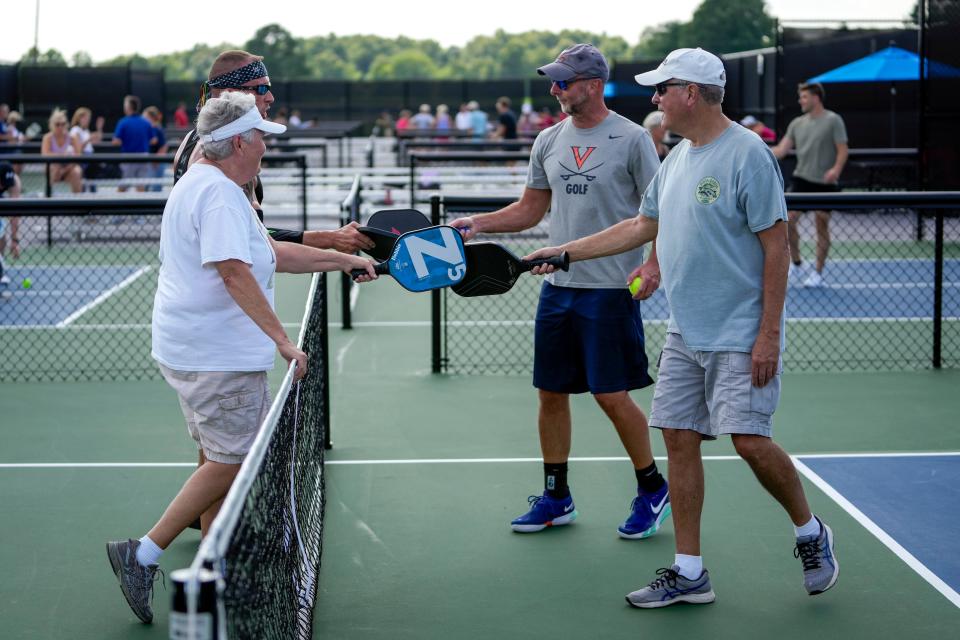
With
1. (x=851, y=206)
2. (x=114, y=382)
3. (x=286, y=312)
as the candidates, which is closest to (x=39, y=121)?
(x=286, y=312)

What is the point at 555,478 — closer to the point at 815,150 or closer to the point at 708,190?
the point at 708,190

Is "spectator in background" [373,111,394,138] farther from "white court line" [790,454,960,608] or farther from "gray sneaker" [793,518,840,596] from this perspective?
"gray sneaker" [793,518,840,596]

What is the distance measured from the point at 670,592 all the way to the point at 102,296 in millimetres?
9200

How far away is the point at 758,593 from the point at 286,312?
737 centimetres

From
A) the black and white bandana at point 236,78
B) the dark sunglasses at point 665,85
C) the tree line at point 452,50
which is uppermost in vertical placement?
the tree line at point 452,50

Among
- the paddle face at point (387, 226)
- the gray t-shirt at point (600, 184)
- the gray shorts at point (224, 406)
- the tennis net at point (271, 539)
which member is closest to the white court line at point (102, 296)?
the tennis net at point (271, 539)

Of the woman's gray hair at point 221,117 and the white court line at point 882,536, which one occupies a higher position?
the woman's gray hair at point 221,117

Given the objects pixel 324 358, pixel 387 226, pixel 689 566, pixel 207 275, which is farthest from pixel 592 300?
pixel 324 358

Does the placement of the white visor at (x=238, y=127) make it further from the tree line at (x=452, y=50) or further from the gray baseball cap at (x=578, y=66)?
the tree line at (x=452, y=50)

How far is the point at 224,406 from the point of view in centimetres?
438

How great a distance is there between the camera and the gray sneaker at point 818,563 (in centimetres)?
475

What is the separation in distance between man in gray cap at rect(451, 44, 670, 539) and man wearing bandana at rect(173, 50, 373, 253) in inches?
22.1

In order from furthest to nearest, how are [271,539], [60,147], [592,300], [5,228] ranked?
[60,147]
[5,228]
[592,300]
[271,539]

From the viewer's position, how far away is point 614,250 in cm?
516
